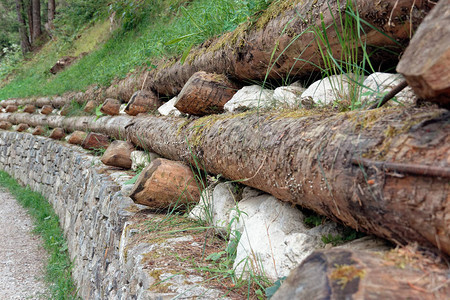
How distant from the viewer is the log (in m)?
0.79

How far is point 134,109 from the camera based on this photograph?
4.42 meters

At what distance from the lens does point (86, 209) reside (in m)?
4.50

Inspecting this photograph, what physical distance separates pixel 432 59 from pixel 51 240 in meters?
5.91

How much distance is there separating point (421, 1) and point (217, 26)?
2271 mm

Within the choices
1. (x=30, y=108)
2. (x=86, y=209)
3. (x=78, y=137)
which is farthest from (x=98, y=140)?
(x=30, y=108)

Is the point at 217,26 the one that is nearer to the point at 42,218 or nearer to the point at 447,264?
the point at 447,264

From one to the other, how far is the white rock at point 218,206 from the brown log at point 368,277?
4.11 feet

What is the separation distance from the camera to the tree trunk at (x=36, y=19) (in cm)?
1813

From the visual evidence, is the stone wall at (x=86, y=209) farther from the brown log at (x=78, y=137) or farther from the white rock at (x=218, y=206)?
the white rock at (x=218, y=206)

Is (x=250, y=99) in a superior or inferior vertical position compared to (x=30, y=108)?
superior

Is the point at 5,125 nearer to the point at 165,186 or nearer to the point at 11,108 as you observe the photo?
the point at 11,108

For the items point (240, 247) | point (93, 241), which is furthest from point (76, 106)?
point (240, 247)

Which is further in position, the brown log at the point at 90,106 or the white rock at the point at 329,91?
the brown log at the point at 90,106

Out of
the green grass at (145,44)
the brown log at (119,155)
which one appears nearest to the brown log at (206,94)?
the green grass at (145,44)
